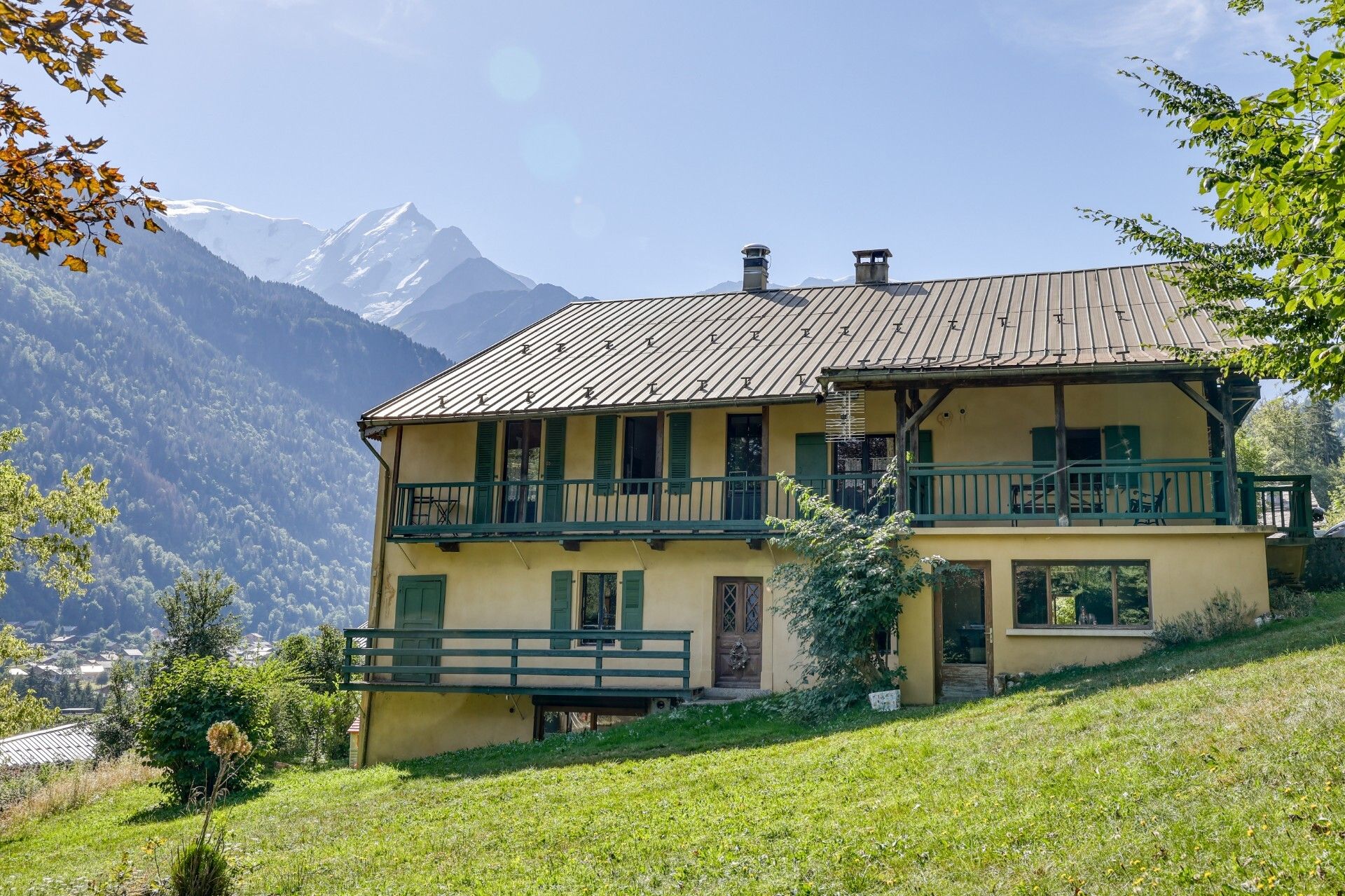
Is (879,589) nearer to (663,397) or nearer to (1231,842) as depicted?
(663,397)

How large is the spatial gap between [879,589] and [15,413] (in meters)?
212

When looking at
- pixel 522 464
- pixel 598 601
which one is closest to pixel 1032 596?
pixel 598 601

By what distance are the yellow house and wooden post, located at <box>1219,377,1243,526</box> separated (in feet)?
0.14

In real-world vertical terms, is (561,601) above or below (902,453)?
below

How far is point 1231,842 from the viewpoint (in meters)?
6.51

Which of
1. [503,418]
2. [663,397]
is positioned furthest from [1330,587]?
[503,418]

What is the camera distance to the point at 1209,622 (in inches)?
612

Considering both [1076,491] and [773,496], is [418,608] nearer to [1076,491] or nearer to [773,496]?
[773,496]

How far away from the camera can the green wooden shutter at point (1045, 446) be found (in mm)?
18266

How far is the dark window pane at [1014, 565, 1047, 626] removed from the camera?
16.5 metres

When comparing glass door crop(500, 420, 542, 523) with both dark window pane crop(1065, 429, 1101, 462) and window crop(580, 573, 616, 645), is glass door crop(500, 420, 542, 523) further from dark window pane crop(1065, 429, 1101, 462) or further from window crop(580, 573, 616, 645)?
dark window pane crop(1065, 429, 1101, 462)

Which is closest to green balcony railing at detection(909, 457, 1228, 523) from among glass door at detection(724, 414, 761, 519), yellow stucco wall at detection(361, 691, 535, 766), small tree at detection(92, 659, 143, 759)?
glass door at detection(724, 414, 761, 519)

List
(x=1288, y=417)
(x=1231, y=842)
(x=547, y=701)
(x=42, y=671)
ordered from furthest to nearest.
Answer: (x=42, y=671), (x=1288, y=417), (x=547, y=701), (x=1231, y=842)

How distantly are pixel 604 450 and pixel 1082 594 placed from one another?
29.8 ft
